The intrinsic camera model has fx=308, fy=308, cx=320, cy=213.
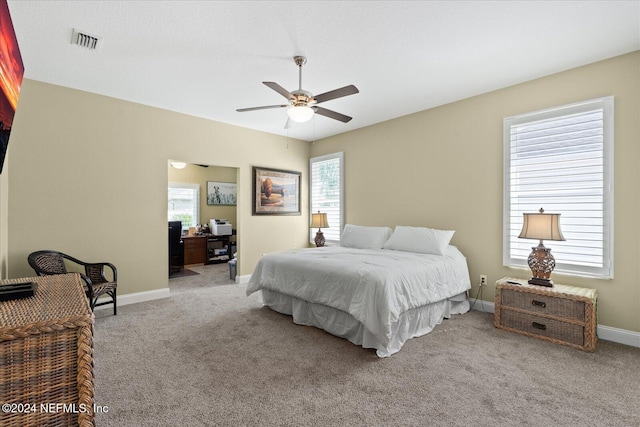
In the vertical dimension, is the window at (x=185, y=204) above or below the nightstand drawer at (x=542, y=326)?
above

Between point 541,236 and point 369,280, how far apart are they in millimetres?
1767

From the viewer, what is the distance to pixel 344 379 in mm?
2264

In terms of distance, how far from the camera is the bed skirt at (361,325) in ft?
8.87

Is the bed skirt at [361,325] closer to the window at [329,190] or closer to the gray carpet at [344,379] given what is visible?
the gray carpet at [344,379]

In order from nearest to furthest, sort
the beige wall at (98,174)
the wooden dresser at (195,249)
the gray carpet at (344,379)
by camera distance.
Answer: the gray carpet at (344,379)
the beige wall at (98,174)
the wooden dresser at (195,249)

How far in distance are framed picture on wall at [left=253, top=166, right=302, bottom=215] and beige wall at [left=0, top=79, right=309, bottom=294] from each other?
2.23ft

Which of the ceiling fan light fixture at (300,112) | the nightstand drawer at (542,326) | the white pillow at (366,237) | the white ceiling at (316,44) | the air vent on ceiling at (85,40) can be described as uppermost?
the white ceiling at (316,44)

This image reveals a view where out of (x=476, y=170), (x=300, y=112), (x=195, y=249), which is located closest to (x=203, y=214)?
(x=195, y=249)

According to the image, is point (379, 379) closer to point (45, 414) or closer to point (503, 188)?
point (45, 414)

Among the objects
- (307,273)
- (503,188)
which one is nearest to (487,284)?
(503,188)

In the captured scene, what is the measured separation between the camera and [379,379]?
226cm

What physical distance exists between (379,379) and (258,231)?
12.4ft

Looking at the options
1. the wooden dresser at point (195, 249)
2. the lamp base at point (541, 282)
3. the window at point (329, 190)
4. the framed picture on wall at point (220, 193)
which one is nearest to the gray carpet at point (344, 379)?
the lamp base at point (541, 282)

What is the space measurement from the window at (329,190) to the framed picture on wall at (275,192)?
33cm
